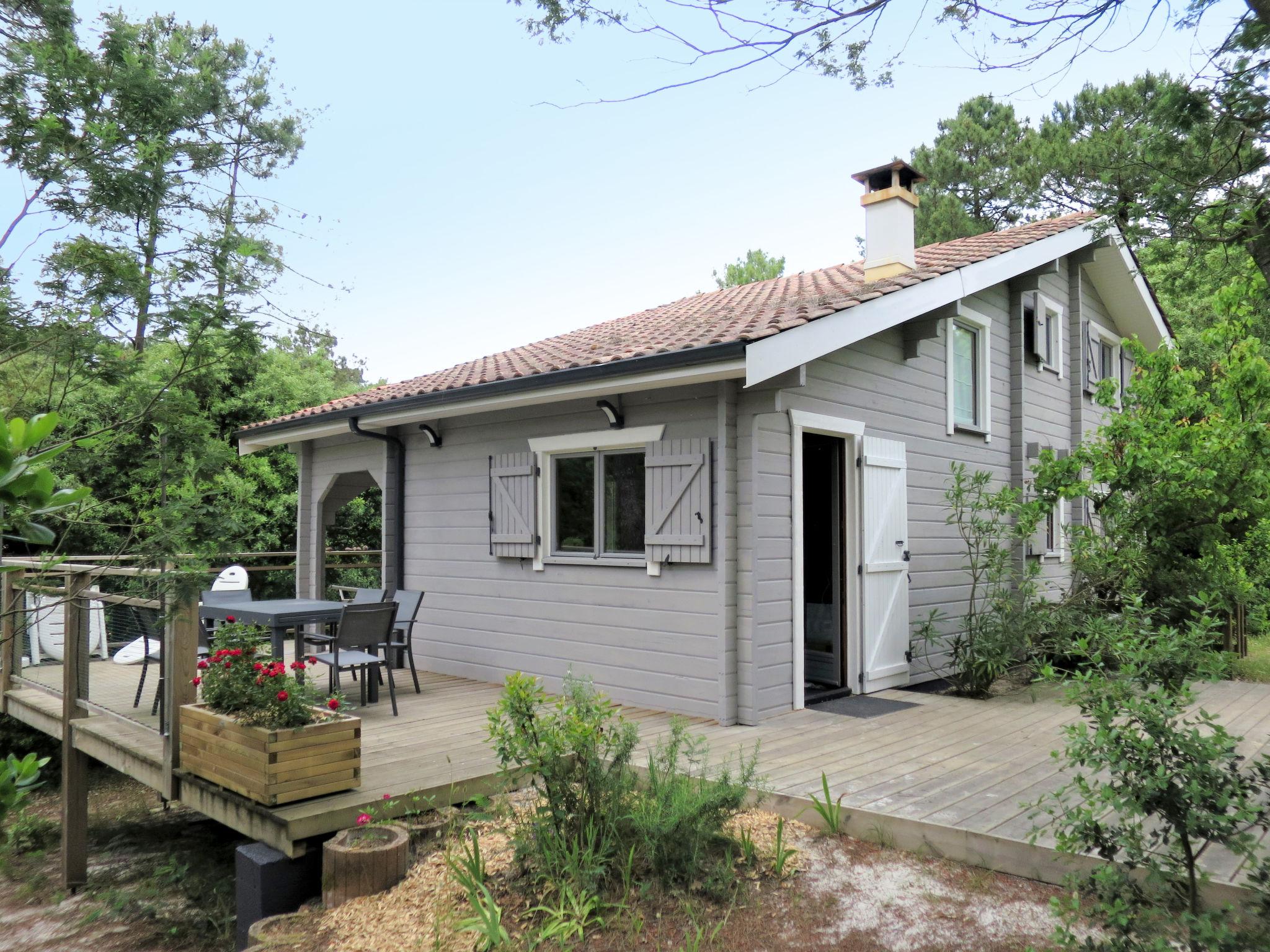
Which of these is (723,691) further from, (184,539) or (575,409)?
(184,539)

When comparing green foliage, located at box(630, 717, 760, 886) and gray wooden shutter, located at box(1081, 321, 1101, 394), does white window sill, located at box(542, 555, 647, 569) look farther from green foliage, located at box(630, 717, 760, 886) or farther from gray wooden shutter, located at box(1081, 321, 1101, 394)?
gray wooden shutter, located at box(1081, 321, 1101, 394)

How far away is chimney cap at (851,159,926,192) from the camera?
7.68 meters

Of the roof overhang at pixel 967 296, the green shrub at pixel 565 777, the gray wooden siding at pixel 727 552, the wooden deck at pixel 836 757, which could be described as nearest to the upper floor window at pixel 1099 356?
the roof overhang at pixel 967 296

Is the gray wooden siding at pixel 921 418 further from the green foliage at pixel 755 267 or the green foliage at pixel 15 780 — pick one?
the green foliage at pixel 755 267

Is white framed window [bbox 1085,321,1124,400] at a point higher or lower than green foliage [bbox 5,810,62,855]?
higher

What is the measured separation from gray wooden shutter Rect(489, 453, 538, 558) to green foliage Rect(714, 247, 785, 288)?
24045mm

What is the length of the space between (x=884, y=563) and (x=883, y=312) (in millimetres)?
2053

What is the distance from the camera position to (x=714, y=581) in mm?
5824

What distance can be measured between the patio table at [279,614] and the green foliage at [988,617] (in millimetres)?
4667

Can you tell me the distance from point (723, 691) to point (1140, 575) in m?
3.88

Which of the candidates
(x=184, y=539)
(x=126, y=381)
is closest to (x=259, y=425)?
(x=126, y=381)

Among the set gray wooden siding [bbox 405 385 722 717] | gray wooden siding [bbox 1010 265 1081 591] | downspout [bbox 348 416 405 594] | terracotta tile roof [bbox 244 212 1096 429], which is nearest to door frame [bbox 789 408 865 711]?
gray wooden siding [bbox 405 385 722 717]

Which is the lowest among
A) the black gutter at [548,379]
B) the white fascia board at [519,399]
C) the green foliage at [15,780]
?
the green foliage at [15,780]

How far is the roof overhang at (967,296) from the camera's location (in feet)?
17.3
